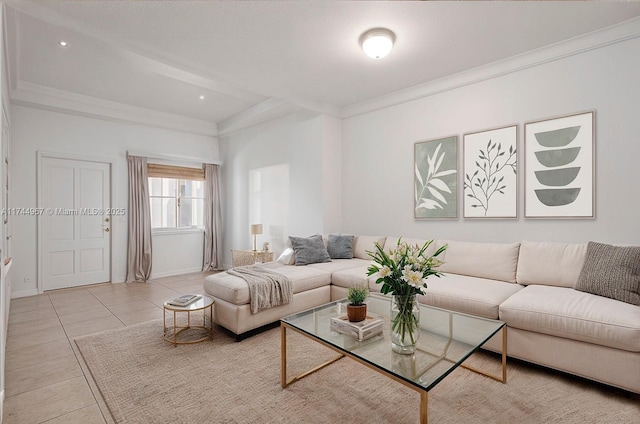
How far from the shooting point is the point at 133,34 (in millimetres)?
2828

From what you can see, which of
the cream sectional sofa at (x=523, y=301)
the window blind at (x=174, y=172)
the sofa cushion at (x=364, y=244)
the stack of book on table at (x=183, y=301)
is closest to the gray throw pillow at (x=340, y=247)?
the sofa cushion at (x=364, y=244)

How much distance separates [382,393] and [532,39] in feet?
10.9

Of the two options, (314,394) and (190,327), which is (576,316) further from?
(190,327)

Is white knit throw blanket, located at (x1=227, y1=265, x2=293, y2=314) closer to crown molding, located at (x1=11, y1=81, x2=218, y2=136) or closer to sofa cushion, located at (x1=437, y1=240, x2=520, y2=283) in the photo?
sofa cushion, located at (x1=437, y1=240, x2=520, y2=283)

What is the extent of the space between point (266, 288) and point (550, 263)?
2576 mm

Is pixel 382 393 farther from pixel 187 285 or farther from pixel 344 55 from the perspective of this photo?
pixel 187 285

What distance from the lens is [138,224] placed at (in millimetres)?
→ 5344

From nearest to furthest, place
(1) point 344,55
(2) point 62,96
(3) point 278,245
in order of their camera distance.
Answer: (1) point 344,55
(2) point 62,96
(3) point 278,245

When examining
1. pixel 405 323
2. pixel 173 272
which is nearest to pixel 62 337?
pixel 173 272

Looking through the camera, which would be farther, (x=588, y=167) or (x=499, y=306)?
(x=588, y=167)

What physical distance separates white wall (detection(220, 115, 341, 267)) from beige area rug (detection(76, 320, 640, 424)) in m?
2.53

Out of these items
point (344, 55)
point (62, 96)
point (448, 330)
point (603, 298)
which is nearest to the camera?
point (448, 330)

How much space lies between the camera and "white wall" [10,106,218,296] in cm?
438

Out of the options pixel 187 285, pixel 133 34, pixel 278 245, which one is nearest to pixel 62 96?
pixel 133 34
